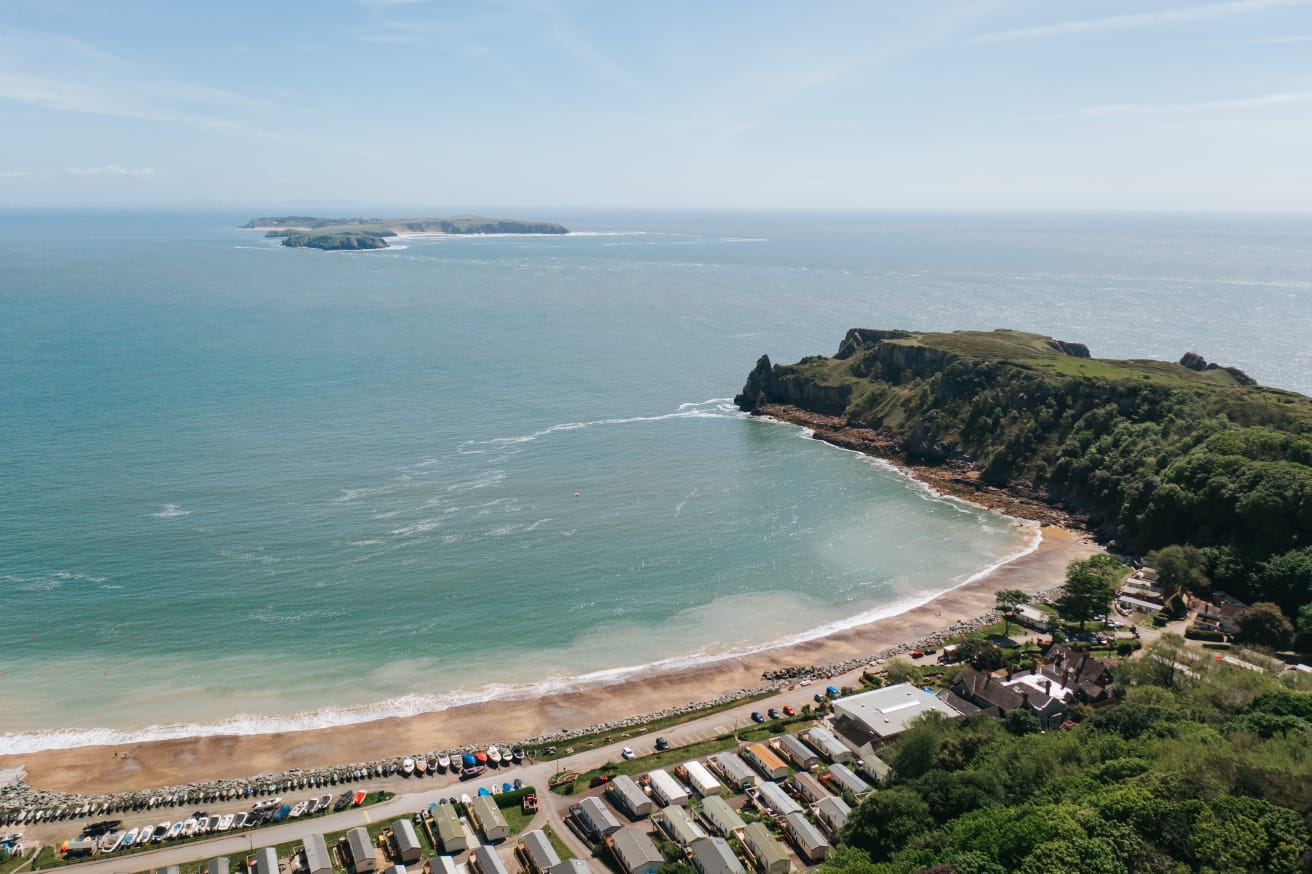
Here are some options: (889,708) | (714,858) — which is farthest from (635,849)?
(889,708)

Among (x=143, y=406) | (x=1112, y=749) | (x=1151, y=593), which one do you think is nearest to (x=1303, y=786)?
(x=1112, y=749)

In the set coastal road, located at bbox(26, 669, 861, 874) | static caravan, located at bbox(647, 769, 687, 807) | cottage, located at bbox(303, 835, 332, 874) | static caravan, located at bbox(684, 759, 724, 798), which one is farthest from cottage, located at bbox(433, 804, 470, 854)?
static caravan, located at bbox(684, 759, 724, 798)

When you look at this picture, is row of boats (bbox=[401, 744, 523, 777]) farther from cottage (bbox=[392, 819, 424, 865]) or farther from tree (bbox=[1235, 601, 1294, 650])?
tree (bbox=[1235, 601, 1294, 650])

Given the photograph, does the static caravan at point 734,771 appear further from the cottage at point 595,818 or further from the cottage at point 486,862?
the cottage at point 486,862

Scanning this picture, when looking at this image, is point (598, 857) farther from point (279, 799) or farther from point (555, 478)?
point (555, 478)

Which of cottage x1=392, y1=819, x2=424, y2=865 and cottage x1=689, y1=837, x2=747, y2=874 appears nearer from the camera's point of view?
cottage x1=689, y1=837, x2=747, y2=874

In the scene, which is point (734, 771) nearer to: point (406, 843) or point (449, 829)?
point (449, 829)

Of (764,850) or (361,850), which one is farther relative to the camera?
(361,850)
